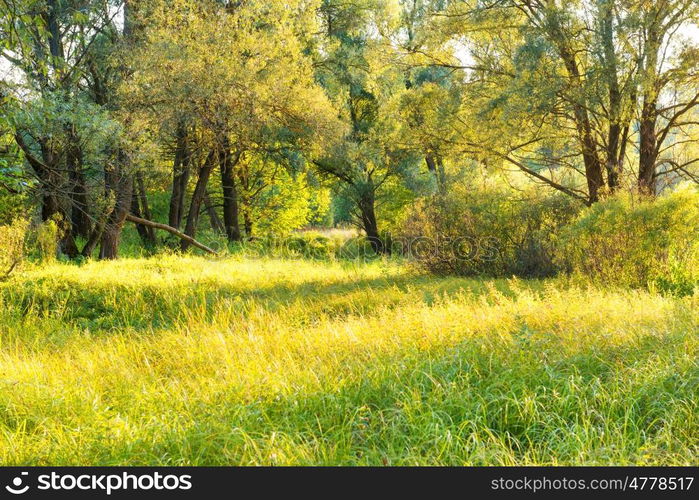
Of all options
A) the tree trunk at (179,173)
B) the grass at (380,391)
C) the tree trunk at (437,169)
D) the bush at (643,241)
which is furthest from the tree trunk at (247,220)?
the grass at (380,391)

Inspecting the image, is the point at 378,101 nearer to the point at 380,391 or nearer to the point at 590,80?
the point at 590,80

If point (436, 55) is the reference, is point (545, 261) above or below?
below

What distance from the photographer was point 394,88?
19141mm

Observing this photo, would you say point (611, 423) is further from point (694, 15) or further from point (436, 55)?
point (436, 55)

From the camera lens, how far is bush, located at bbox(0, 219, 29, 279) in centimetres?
928

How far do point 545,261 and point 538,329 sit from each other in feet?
17.0

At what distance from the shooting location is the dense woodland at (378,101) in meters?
9.73

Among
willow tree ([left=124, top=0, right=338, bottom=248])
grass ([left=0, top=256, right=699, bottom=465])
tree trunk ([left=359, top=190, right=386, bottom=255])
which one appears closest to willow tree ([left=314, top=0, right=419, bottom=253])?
tree trunk ([left=359, top=190, right=386, bottom=255])

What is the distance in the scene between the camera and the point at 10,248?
369 inches

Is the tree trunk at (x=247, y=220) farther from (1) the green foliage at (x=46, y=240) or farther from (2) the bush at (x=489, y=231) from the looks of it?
(2) the bush at (x=489, y=231)

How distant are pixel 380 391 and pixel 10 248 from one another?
7904mm

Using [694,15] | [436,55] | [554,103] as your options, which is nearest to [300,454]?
[554,103]
